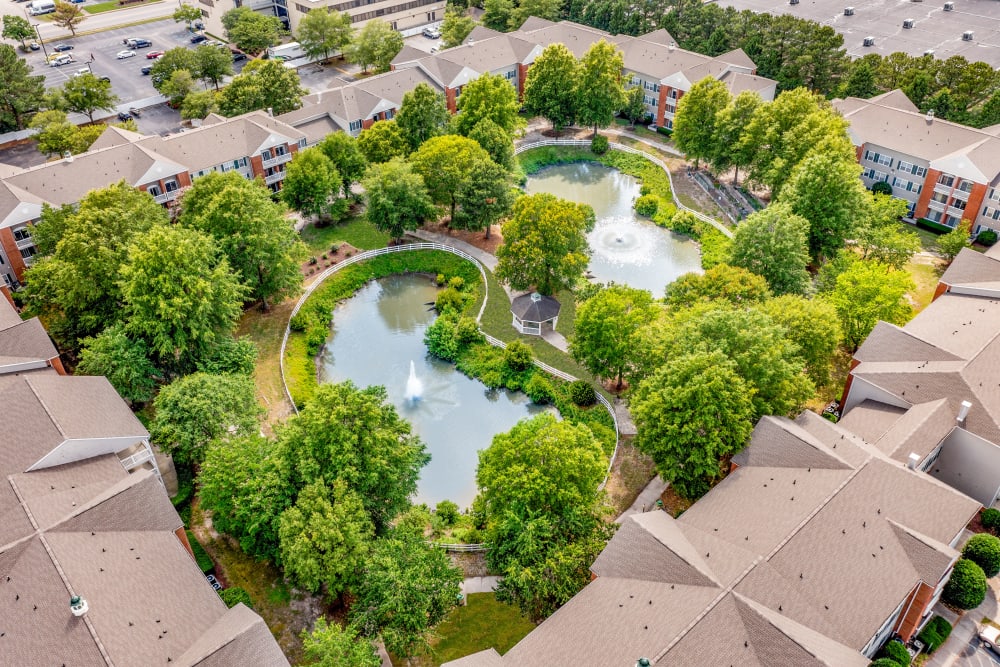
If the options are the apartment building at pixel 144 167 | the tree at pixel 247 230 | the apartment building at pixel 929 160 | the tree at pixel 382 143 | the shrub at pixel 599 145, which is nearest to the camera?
the tree at pixel 247 230

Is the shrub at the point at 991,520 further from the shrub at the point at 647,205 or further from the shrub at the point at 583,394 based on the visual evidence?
the shrub at the point at 647,205

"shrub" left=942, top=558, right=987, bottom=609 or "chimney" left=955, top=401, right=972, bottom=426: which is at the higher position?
"chimney" left=955, top=401, right=972, bottom=426

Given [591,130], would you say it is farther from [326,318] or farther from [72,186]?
[72,186]

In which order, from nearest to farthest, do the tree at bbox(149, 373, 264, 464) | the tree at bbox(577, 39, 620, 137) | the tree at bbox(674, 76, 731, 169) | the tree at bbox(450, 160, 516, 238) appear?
the tree at bbox(149, 373, 264, 464), the tree at bbox(450, 160, 516, 238), the tree at bbox(674, 76, 731, 169), the tree at bbox(577, 39, 620, 137)

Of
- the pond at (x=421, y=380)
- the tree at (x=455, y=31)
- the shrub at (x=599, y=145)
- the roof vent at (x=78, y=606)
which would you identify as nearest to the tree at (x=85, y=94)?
the tree at (x=455, y=31)

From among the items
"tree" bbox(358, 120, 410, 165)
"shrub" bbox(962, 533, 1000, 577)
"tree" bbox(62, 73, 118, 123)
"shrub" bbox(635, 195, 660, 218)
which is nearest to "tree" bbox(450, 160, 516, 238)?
"tree" bbox(358, 120, 410, 165)

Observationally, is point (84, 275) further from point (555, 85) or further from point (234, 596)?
point (555, 85)

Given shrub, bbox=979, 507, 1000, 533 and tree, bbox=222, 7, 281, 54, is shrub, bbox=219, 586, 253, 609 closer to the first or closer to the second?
shrub, bbox=979, 507, 1000, 533

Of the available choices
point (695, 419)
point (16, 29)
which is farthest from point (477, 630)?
point (16, 29)

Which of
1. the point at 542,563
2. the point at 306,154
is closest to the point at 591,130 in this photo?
the point at 306,154
